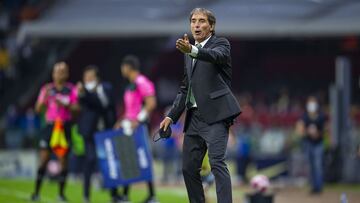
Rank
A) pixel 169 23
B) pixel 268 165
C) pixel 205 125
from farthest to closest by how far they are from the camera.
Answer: pixel 169 23 < pixel 268 165 < pixel 205 125

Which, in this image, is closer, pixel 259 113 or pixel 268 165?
pixel 268 165

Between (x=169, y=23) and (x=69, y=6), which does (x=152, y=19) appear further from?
(x=69, y=6)

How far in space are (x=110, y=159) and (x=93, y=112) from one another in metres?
0.91

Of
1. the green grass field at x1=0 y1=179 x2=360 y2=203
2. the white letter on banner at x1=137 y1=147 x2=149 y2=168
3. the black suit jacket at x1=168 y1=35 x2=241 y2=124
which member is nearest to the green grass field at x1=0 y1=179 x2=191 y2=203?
the green grass field at x1=0 y1=179 x2=360 y2=203

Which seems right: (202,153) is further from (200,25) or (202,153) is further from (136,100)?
(136,100)

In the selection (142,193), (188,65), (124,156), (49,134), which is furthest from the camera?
Answer: (142,193)

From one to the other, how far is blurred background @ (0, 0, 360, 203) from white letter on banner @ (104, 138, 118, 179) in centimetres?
722

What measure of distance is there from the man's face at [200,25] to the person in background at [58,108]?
20.3 feet

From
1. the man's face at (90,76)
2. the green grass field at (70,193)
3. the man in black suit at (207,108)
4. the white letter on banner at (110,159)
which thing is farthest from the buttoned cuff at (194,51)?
the green grass field at (70,193)

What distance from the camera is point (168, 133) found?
11469mm

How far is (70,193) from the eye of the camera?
19922mm

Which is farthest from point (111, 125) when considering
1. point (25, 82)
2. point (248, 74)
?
point (248, 74)

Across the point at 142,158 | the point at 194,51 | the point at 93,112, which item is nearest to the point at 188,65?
the point at 194,51

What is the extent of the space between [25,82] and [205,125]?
23796 mm
